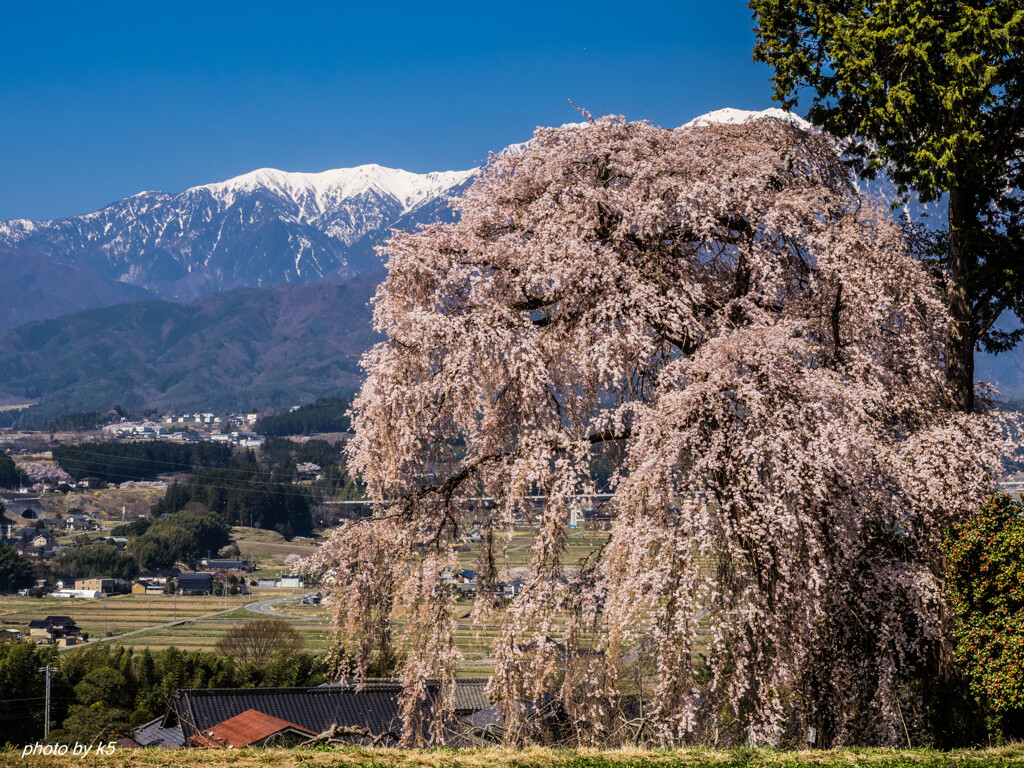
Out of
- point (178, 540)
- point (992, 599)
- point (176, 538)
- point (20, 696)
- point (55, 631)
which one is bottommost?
point (55, 631)

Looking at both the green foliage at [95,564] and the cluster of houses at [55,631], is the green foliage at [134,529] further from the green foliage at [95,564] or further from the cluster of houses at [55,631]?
the cluster of houses at [55,631]

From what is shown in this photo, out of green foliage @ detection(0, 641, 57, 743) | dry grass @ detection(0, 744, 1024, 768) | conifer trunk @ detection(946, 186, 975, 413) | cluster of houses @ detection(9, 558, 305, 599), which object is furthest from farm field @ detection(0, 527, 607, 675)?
dry grass @ detection(0, 744, 1024, 768)

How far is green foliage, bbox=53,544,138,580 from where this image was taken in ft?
458

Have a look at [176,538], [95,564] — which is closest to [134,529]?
[176,538]

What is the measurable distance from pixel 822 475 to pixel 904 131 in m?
6.19

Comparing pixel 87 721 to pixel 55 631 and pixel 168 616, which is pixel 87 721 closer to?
Result: pixel 55 631

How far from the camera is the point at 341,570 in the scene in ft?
50.2

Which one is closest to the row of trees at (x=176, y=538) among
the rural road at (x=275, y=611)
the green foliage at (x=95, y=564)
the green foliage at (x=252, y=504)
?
the green foliage at (x=95, y=564)

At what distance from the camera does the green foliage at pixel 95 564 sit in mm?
139625

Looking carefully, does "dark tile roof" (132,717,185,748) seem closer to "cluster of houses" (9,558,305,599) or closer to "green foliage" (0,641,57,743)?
"green foliage" (0,641,57,743)

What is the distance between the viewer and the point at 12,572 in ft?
421

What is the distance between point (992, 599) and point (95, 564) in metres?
146

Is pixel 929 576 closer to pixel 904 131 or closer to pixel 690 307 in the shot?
pixel 690 307

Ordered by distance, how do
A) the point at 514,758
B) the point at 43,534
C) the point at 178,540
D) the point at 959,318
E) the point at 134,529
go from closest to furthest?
the point at 514,758, the point at 959,318, the point at 178,540, the point at 134,529, the point at 43,534
